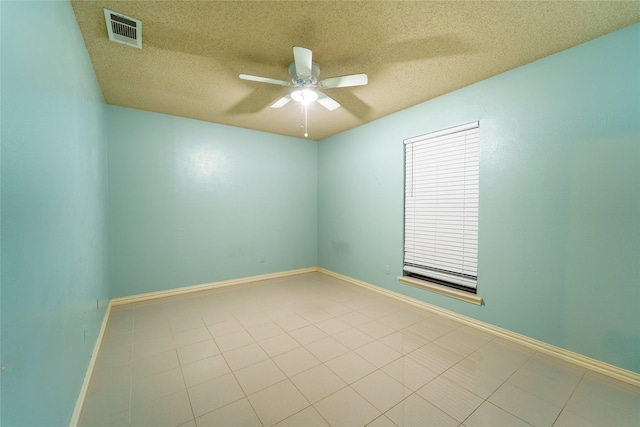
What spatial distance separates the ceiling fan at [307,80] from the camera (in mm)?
1938

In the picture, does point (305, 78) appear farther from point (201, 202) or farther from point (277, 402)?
point (201, 202)

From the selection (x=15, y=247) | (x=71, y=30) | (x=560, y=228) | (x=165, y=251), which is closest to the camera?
(x=15, y=247)

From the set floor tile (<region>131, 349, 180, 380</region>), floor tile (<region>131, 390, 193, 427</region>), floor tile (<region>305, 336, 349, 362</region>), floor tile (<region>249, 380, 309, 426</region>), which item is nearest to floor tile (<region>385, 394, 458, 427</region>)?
floor tile (<region>249, 380, 309, 426</region>)

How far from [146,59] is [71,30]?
2.08 ft

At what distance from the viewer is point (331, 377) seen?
1918mm

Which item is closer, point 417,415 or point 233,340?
point 417,415

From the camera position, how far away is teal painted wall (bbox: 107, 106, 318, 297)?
343cm

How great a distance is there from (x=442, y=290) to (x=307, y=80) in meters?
2.77

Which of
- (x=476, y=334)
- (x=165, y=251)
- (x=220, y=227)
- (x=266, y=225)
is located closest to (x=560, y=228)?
(x=476, y=334)

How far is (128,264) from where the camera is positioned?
3.44 meters

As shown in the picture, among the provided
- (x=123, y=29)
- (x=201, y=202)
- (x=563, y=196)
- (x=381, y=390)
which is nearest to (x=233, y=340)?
(x=381, y=390)

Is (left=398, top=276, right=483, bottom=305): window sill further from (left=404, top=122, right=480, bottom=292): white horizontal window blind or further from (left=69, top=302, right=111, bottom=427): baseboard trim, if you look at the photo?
(left=69, top=302, right=111, bottom=427): baseboard trim

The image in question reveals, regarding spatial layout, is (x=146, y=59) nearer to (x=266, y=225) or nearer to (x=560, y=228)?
(x=266, y=225)

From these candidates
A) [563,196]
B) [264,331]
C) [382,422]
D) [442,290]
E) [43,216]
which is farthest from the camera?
[442,290]
